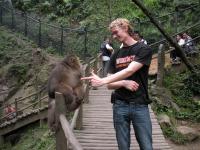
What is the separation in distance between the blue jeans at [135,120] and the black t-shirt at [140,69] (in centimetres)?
10

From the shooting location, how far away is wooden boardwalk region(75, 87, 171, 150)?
943 centimetres

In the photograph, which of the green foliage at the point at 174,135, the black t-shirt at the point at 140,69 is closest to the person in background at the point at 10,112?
the green foliage at the point at 174,135

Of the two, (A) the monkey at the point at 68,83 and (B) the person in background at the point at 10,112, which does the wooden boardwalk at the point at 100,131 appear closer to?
(A) the monkey at the point at 68,83

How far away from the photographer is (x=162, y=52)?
14352 millimetres

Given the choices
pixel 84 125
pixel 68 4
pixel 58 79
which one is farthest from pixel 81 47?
pixel 58 79

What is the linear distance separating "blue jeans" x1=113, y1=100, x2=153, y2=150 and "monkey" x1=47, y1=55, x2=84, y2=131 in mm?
2632

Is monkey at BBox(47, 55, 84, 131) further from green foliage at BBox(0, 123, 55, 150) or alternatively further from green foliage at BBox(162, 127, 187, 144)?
green foliage at BBox(0, 123, 55, 150)

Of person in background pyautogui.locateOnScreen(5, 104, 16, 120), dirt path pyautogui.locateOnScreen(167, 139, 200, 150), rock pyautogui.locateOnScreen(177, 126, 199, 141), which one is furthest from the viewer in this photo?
person in background pyautogui.locateOnScreen(5, 104, 16, 120)

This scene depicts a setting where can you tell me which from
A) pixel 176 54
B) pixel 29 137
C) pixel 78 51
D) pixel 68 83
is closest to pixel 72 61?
pixel 68 83

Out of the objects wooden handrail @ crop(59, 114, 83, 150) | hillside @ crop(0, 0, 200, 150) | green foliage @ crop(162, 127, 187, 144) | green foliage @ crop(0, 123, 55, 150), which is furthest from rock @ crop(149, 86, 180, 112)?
wooden handrail @ crop(59, 114, 83, 150)

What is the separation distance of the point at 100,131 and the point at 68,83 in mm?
1775

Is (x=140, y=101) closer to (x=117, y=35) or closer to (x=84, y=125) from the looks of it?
(x=117, y=35)

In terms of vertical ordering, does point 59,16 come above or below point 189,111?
above

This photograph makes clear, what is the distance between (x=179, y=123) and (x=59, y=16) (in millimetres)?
21170
